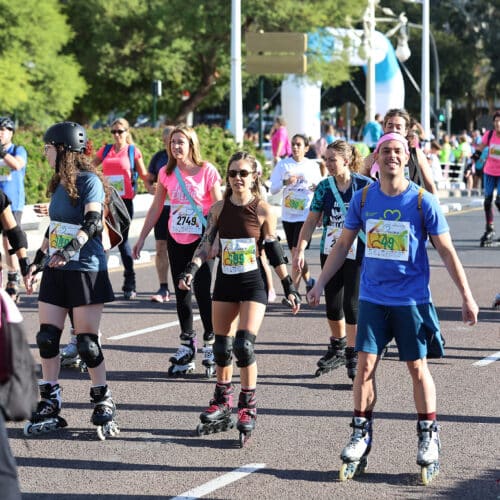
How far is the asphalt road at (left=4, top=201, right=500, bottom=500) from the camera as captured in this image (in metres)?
6.44

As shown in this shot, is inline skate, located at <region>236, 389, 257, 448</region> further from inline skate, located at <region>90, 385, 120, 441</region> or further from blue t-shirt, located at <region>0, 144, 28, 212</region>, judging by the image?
blue t-shirt, located at <region>0, 144, 28, 212</region>

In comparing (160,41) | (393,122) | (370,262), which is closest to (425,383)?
(370,262)

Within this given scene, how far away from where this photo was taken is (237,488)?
20.9 feet

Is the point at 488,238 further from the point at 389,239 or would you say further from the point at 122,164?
the point at 389,239

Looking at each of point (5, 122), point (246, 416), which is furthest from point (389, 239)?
point (5, 122)

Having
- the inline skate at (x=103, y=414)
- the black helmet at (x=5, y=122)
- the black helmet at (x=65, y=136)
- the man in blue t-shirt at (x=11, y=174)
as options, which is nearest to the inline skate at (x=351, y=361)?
the inline skate at (x=103, y=414)

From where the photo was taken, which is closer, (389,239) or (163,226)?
(389,239)

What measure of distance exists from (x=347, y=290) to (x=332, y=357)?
0.75 metres

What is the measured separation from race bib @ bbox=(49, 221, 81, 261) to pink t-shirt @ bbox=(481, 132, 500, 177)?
11.3m

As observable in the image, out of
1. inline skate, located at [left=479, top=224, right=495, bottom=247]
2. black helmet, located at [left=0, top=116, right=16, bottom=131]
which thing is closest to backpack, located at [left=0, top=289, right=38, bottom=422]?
black helmet, located at [left=0, top=116, right=16, bottom=131]

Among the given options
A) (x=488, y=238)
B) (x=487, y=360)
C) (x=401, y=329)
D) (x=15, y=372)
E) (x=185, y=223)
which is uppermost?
(x=185, y=223)

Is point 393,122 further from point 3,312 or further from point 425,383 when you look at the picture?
point 3,312

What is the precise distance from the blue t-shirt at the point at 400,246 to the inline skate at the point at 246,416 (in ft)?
3.78

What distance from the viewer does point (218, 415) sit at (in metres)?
7.62
